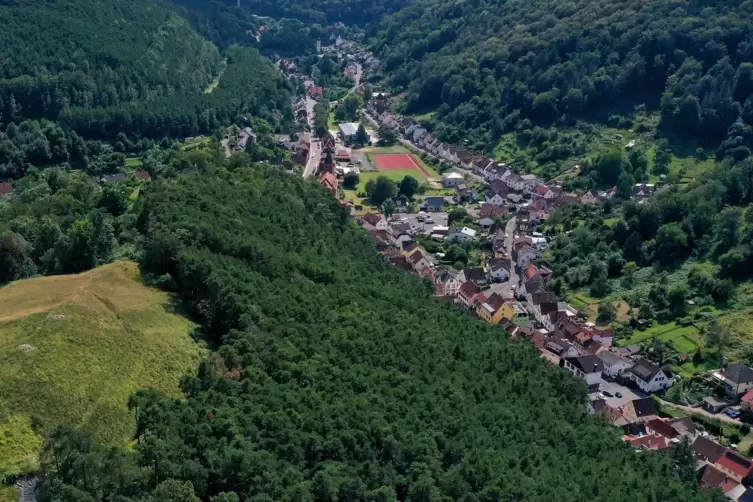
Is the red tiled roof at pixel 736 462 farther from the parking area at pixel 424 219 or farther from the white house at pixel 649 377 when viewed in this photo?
the parking area at pixel 424 219

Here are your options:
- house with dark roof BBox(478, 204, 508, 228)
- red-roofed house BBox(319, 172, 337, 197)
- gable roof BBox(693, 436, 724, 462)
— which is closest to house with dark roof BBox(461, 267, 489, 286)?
house with dark roof BBox(478, 204, 508, 228)

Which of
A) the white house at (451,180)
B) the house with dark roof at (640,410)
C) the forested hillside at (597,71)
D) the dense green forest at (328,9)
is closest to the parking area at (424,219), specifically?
the white house at (451,180)

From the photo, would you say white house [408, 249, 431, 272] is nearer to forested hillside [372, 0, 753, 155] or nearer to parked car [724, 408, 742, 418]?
parked car [724, 408, 742, 418]

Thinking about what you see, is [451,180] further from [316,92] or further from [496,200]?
[316,92]

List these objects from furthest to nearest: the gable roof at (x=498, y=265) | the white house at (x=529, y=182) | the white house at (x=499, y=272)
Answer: the white house at (x=529, y=182) → the gable roof at (x=498, y=265) → the white house at (x=499, y=272)

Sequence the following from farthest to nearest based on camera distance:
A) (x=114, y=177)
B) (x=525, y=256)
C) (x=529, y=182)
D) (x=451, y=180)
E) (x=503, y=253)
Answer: (x=451, y=180)
(x=529, y=182)
(x=114, y=177)
(x=503, y=253)
(x=525, y=256)

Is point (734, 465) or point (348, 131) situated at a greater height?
point (734, 465)

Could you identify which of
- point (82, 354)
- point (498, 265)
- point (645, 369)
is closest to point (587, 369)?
point (645, 369)
